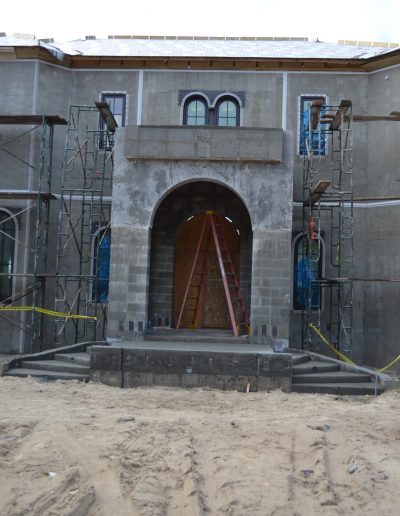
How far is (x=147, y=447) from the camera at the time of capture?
7.42 meters

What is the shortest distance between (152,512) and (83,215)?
456 inches

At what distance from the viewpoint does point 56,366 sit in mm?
12148

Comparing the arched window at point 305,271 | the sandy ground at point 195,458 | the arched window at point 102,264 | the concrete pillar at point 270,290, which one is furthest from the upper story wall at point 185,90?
the sandy ground at point 195,458

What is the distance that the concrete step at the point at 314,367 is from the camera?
1198 centimetres

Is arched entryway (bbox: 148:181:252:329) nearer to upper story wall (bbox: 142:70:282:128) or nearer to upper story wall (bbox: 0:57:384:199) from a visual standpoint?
upper story wall (bbox: 0:57:384:199)

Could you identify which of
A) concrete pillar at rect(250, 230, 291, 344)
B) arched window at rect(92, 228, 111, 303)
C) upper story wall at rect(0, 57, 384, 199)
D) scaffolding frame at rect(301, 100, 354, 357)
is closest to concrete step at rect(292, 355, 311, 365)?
concrete pillar at rect(250, 230, 291, 344)

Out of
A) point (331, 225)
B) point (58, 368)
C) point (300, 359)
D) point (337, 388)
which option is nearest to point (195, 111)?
point (331, 225)

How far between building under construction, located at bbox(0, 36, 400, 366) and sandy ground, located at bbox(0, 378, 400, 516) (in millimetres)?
6084

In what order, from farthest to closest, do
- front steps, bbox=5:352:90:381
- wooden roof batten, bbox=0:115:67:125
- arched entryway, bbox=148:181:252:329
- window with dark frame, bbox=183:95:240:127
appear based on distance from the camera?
window with dark frame, bbox=183:95:240:127
arched entryway, bbox=148:181:252:329
wooden roof batten, bbox=0:115:67:125
front steps, bbox=5:352:90:381

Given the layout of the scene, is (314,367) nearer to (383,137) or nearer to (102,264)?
(102,264)

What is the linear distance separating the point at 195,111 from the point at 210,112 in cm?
47

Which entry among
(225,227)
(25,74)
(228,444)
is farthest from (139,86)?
(228,444)

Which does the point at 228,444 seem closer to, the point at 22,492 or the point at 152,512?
the point at 152,512

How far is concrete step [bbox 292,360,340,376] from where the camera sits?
12.0m
